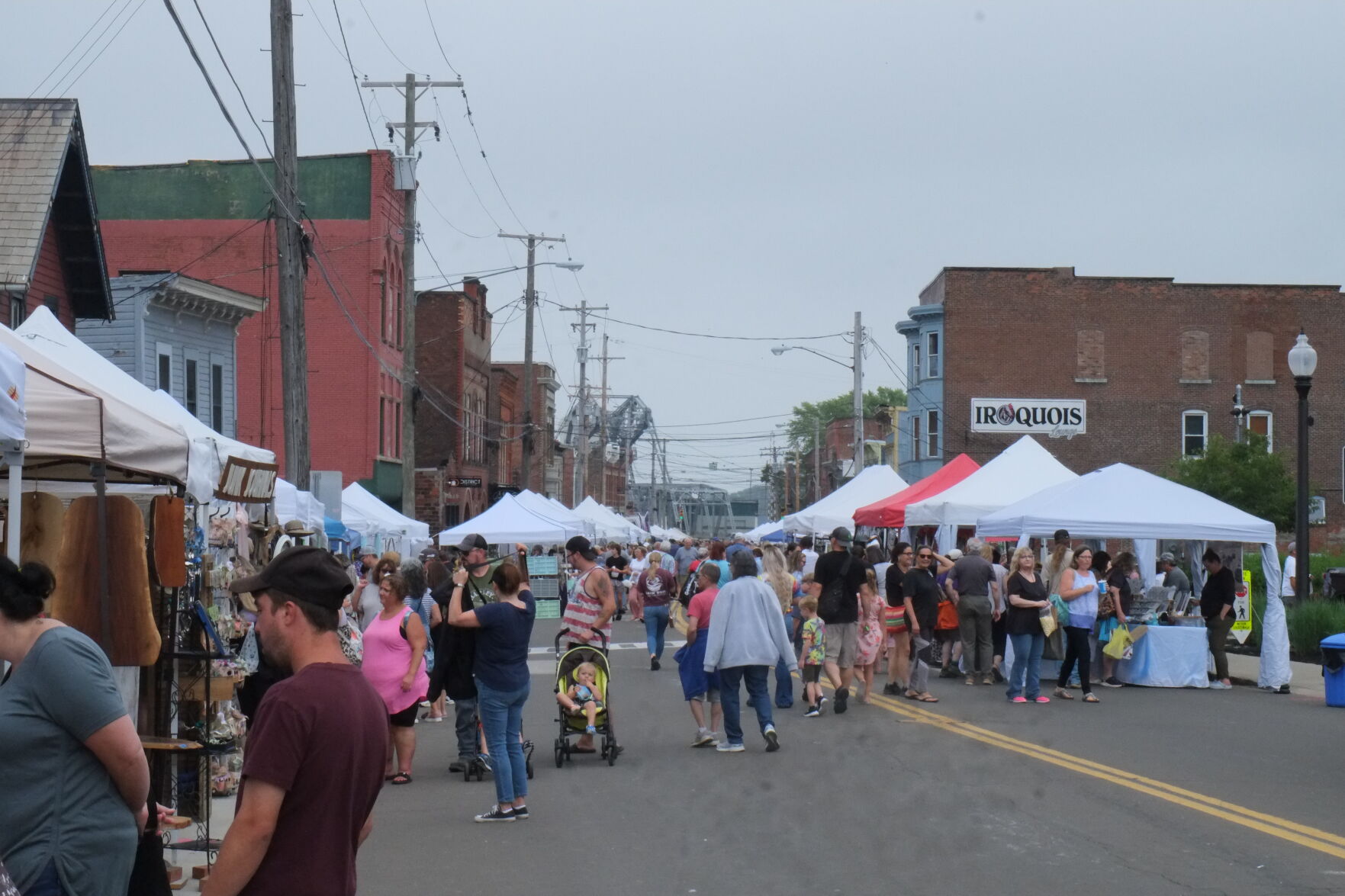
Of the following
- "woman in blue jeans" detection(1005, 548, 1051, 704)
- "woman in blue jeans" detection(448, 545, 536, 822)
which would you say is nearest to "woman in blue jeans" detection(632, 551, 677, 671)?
"woman in blue jeans" detection(1005, 548, 1051, 704)

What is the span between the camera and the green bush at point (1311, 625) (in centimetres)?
2241

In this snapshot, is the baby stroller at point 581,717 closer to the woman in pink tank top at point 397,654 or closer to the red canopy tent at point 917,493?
the woman in pink tank top at point 397,654

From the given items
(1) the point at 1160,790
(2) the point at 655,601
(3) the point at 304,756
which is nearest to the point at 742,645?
(1) the point at 1160,790

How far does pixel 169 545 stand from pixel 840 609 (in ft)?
31.6

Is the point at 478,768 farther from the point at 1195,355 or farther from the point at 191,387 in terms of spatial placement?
the point at 1195,355

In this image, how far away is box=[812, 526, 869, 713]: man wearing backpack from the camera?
1698 cm

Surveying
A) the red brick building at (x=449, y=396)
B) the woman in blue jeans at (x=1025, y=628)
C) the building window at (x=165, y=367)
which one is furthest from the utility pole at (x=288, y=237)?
the red brick building at (x=449, y=396)

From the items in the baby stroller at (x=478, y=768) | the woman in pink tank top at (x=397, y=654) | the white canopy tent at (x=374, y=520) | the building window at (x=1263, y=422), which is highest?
the building window at (x=1263, y=422)

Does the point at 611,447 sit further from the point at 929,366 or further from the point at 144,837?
the point at 144,837

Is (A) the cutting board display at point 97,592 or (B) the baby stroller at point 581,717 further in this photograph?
(B) the baby stroller at point 581,717

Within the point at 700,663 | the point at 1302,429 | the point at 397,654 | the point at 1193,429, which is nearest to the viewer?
the point at 397,654

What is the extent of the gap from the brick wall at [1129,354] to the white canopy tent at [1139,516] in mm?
36918

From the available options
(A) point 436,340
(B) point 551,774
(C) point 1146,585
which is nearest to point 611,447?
(A) point 436,340

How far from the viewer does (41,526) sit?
8570mm
